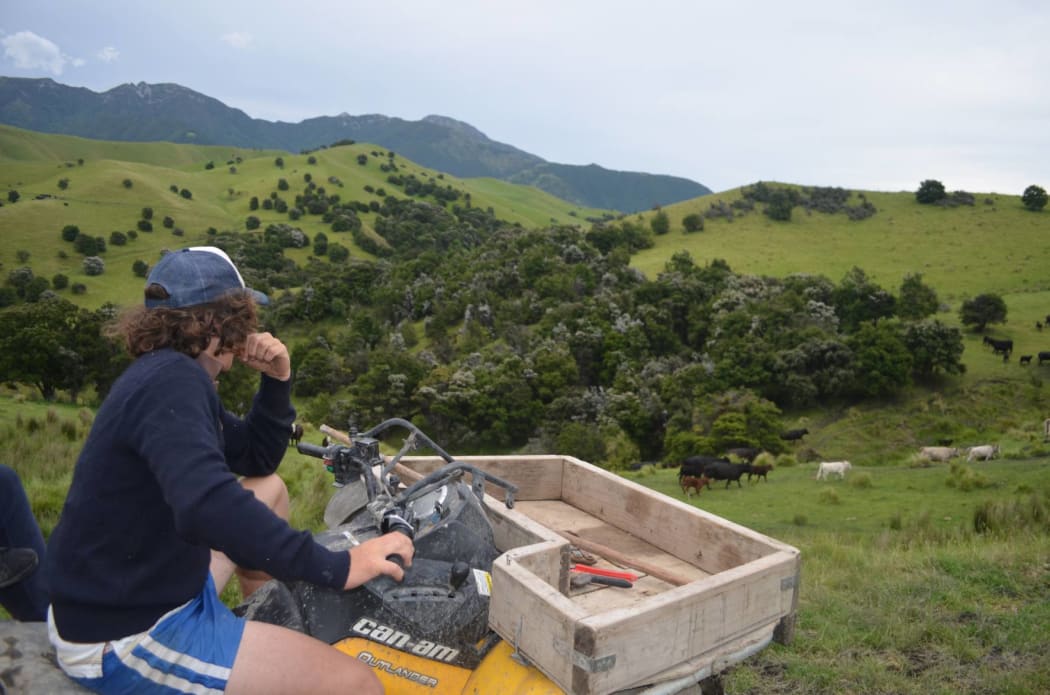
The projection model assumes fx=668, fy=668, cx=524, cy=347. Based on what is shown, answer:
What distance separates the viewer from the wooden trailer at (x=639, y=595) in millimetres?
2371

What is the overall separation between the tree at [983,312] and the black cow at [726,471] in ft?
99.3

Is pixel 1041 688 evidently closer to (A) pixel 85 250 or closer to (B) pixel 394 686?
(B) pixel 394 686

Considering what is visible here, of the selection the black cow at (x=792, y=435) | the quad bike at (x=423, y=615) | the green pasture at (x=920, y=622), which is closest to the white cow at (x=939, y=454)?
the black cow at (x=792, y=435)

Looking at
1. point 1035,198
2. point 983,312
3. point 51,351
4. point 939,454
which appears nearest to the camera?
point 939,454

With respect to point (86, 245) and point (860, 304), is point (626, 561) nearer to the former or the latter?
point (860, 304)

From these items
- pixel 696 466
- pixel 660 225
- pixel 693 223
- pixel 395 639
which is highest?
pixel 693 223

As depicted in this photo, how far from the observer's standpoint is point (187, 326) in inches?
93.4

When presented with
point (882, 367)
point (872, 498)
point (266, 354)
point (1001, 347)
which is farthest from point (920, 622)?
point (1001, 347)

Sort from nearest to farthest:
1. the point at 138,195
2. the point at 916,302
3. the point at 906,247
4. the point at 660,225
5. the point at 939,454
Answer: the point at 939,454
the point at 916,302
the point at 906,247
the point at 660,225
the point at 138,195

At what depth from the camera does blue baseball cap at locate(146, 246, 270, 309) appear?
2.37 metres

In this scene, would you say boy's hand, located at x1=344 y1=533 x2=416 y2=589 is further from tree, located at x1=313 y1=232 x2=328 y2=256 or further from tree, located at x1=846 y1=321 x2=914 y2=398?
tree, located at x1=313 y1=232 x2=328 y2=256

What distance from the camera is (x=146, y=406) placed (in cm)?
215

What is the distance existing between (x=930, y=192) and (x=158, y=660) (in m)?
95.8

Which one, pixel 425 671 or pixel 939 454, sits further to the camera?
pixel 939 454
